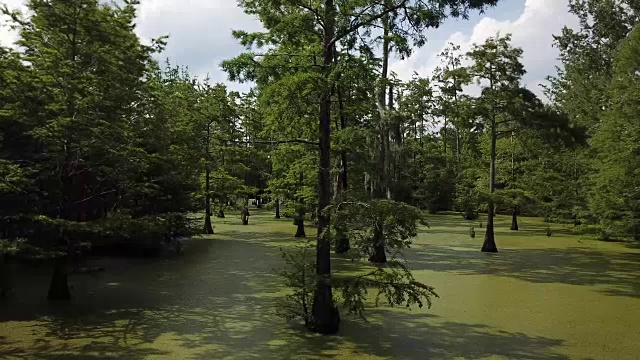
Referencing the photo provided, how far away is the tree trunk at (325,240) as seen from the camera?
7.37 metres

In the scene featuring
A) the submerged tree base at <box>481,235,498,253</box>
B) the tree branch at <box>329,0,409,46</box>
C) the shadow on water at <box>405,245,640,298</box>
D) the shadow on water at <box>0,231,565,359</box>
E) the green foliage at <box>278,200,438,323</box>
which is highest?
the tree branch at <box>329,0,409,46</box>

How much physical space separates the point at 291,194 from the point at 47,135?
40.1ft

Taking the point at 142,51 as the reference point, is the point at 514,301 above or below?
below

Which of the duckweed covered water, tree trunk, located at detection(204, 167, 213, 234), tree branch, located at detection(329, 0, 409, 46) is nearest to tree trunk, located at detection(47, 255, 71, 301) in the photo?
the duckweed covered water

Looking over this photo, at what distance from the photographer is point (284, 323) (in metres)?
7.92

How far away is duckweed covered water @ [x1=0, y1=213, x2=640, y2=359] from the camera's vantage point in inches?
→ 263

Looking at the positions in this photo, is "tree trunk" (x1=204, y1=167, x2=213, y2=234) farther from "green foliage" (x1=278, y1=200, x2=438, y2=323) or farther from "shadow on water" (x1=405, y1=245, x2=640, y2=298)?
"green foliage" (x1=278, y1=200, x2=438, y2=323)

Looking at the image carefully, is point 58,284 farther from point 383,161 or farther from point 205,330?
point 383,161

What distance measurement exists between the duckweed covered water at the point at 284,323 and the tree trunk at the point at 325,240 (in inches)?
11.2

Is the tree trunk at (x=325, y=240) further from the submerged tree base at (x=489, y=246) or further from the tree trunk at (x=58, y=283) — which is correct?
the submerged tree base at (x=489, y=246)

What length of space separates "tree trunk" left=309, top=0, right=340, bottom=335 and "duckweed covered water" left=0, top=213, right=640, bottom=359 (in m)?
0.28

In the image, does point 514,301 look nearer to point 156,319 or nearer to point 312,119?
point 312,119

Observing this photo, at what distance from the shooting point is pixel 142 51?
10.4 metres

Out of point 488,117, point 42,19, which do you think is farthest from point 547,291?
point 42,19
